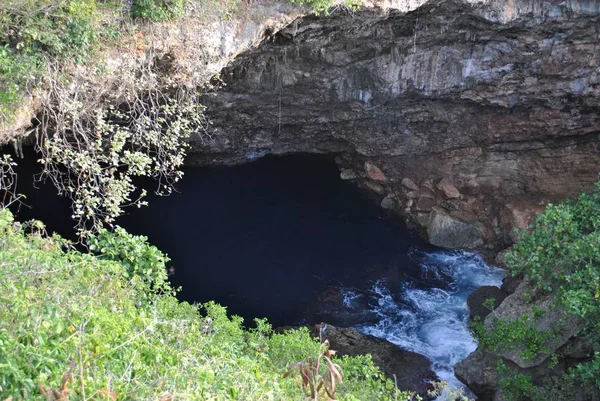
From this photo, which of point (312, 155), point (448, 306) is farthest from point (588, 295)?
point (312, 155)

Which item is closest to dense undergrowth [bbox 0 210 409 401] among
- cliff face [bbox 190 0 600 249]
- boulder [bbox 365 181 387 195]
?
cliff face [bbox 190 0 600 249]

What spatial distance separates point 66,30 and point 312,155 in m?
14.9

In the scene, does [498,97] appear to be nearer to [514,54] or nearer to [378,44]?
[514,54]

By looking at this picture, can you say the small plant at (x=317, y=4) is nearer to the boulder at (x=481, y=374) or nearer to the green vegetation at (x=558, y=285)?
the green vegetation at (x=558, y=285)

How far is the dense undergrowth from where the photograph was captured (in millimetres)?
4543

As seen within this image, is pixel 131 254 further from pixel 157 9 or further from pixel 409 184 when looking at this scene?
pixel 409 184

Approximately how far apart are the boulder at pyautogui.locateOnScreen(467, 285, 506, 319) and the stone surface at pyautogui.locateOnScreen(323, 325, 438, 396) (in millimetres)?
2345

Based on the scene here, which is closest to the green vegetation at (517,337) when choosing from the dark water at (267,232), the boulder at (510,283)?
the boulder at (510,283)

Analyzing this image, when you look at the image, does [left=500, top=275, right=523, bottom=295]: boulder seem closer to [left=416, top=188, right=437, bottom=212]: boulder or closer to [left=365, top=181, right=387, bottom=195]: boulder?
[left=416, top=188, right=437, bottom=212]: boulder

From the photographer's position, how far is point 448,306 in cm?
1630

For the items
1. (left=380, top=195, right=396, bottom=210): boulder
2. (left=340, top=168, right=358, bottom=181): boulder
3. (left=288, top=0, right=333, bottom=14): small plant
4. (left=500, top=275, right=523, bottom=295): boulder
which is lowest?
(left=500, top=275, right=523, bottom=295): boulder

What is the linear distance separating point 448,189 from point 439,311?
4.87 m

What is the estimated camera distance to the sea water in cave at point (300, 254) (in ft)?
51.2

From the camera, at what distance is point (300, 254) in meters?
18.1
